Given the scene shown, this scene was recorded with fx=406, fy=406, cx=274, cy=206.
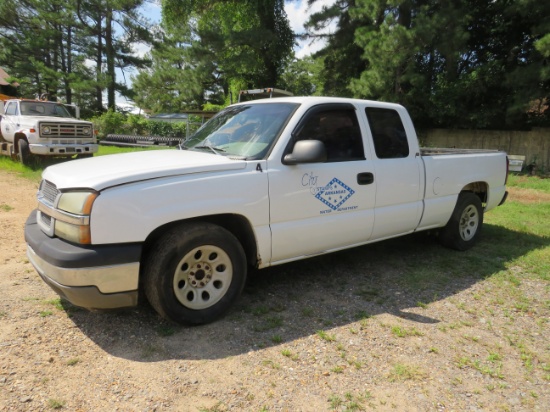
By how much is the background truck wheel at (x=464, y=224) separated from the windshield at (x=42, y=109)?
1228 cm

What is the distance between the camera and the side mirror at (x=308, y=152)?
340cm

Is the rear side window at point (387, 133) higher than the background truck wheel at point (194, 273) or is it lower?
higher

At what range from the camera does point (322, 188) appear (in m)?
3.79

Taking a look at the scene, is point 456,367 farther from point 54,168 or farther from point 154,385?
point 54,168

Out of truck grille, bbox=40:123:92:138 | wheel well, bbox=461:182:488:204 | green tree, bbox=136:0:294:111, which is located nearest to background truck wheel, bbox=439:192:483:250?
wheel well, bbox=461:182:488:204

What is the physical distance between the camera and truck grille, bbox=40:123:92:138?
11.7 metres

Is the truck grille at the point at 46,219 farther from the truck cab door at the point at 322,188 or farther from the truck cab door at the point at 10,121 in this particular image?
the truck cab door at the point at 10,121

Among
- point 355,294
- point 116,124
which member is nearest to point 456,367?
point 355,294

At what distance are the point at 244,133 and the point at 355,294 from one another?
1951 mm

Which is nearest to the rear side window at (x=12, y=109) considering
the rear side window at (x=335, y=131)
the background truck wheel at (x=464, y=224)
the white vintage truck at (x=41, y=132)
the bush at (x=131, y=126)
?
the white vintage truck at (x=41, y=132)

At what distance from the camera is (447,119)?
667 inches

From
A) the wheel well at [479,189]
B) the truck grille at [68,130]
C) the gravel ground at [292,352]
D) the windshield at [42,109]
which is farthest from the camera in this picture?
the windshield at [42,109]

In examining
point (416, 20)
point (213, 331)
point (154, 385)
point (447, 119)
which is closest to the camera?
point (154, 385)

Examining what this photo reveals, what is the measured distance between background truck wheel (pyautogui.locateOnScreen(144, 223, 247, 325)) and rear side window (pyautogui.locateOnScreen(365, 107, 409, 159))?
201cm
